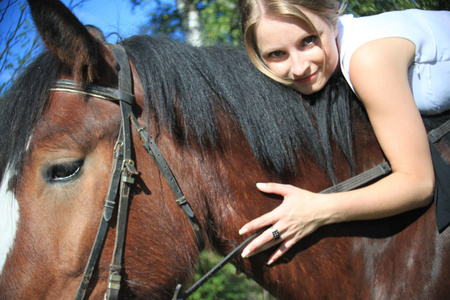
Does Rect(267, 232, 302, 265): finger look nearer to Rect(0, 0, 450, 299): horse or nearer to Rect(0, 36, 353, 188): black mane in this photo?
Rect(0, 0, 450, 299): horse

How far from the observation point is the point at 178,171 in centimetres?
142

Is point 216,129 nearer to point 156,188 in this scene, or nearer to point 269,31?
point 156,188

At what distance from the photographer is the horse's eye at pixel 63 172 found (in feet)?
4.29

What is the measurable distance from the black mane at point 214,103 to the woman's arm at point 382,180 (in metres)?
0.21

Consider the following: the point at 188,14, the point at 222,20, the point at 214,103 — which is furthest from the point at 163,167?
the point at 188,14

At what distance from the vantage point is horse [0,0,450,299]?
4.23 ft

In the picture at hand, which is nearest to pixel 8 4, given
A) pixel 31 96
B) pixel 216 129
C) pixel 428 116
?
pixel 31 96

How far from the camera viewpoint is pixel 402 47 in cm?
145

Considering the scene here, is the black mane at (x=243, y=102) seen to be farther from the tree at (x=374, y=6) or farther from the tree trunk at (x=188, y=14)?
the tree at (x=374, y=6)

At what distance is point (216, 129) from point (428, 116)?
105 centimetres

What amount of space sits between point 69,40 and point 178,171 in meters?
0.65

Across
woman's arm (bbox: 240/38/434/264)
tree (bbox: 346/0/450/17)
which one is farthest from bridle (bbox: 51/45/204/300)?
tree (bbox: 346/0/450/17)

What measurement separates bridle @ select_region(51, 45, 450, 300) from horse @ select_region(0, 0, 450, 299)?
0.02 m

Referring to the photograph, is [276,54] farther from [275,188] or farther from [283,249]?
[283,249]
